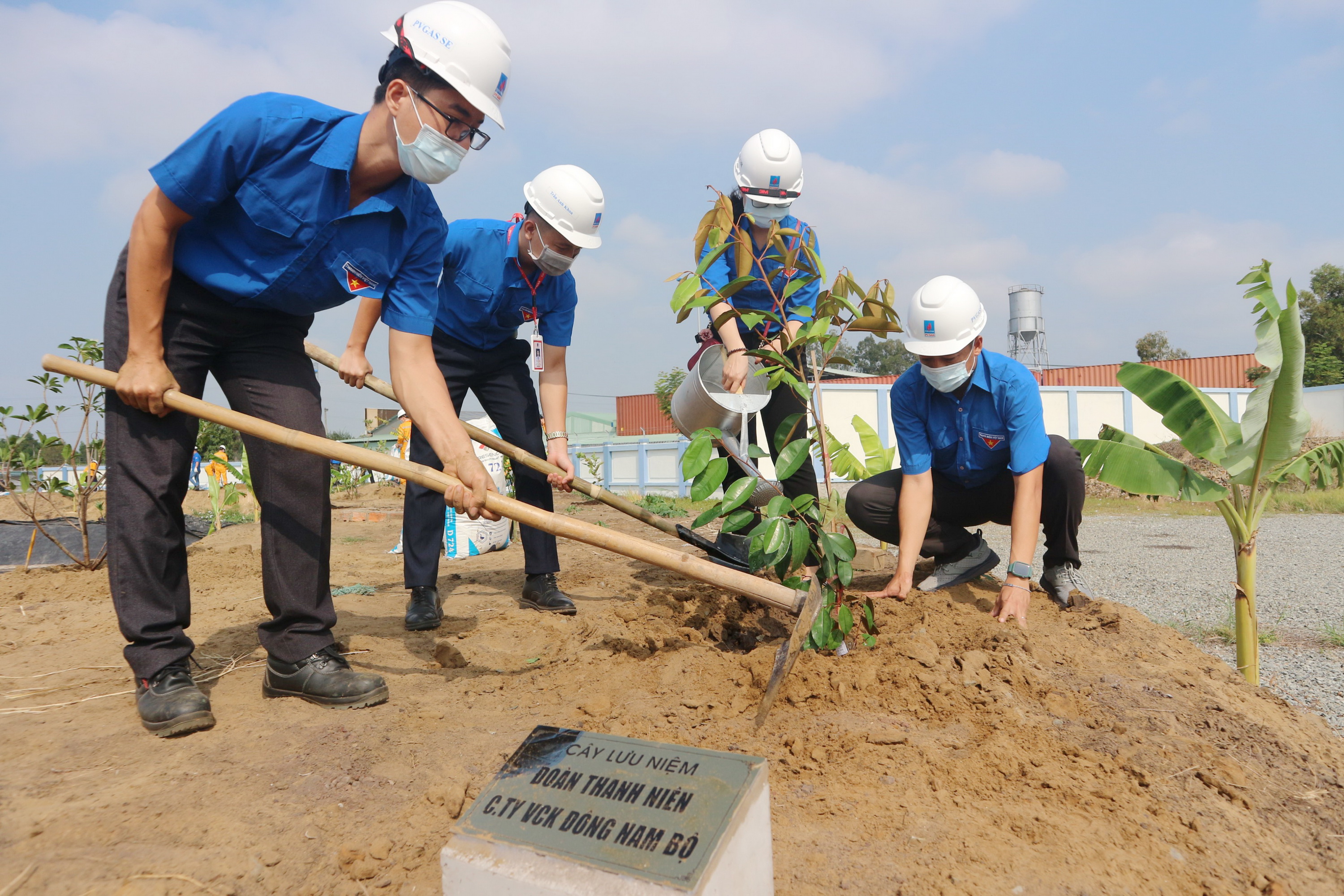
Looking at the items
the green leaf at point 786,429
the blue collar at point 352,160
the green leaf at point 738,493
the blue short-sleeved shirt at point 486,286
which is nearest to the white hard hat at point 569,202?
the blue short-sleeved shirt at point 486,286

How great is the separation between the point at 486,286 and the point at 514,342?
0.43 m

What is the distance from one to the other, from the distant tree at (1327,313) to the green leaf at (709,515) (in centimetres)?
3404

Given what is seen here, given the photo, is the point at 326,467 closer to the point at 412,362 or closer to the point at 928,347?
the point at 412,362

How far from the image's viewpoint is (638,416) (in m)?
39.4

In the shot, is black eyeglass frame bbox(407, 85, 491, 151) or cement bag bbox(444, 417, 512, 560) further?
cement bag bbox(444, 417, 512, 560)

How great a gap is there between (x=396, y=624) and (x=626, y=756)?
2.43 m

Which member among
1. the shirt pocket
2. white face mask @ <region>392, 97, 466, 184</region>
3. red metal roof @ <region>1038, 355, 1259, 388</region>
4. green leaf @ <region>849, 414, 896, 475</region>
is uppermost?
red metal roof @ <region>1038, 355, 1259, 388</region>

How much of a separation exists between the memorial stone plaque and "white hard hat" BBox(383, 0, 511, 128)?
6.14ft

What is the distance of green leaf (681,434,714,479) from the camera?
9.18 ft

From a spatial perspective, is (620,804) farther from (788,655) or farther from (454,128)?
(454,128)

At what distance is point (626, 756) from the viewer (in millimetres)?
1526

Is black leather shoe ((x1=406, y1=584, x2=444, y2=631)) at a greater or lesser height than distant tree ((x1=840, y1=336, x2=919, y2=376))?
lesser

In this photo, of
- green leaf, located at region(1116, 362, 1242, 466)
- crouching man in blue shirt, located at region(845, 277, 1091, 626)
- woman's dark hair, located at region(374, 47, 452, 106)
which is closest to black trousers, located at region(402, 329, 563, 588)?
woman's dark hair, located at region(374, 47, 452, 106)

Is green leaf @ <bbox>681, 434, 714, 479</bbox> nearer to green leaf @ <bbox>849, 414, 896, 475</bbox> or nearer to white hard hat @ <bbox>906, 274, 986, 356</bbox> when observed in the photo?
white hard hat @ <bbox>906, 274, 986, 356</bbox>
